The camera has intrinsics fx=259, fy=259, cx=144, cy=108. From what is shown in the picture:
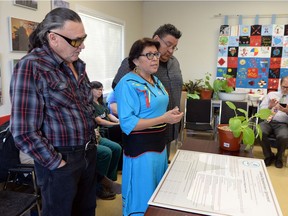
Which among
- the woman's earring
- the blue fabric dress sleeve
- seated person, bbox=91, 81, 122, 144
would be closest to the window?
seated person, bbox=91, 81, 122, 144

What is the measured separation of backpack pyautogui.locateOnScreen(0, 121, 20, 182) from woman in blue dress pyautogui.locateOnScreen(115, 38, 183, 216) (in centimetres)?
87

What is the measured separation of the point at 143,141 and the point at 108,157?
3.63 ft

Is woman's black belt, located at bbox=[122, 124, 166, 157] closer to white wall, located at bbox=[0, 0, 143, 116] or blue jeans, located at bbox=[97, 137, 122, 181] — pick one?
blue jeans, located at bbox=[97, 137, 122, 181]

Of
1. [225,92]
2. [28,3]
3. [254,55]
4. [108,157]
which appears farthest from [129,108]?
[254,55]

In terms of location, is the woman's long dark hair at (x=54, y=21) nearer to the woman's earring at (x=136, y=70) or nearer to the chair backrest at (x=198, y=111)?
the woman's earring at (x=136, y=70)

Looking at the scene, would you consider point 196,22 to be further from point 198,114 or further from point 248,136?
point 248,136

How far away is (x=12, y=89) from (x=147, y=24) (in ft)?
14.3

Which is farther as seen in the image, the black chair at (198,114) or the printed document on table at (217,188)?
the black chair at (198,114)

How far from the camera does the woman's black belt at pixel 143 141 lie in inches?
54.7

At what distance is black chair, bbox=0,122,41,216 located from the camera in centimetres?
151

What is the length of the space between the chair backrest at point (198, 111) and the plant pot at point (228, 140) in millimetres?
2396

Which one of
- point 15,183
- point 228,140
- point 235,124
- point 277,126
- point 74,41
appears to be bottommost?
point 15,183

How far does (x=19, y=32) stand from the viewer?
2.23 m

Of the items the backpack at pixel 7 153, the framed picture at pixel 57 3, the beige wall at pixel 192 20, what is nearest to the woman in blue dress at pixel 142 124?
the backpack at pixel 7 153
